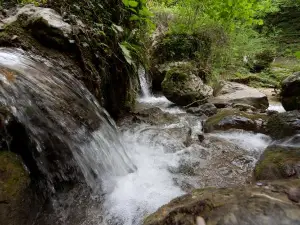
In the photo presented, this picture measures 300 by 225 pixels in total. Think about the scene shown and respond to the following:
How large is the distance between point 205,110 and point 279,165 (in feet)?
10.5

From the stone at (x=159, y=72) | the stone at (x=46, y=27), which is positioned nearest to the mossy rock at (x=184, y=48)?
the stone at (x=159, y=72)

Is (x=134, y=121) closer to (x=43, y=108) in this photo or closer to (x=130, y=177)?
(x=130, y=177)

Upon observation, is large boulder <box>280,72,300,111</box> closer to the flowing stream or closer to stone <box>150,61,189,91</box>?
the flowing stream

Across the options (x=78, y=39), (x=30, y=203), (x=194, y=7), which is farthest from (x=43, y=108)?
(x=194, y=7)

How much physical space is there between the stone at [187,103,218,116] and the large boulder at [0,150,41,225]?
4.33 m

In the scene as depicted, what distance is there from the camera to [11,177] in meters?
1.93

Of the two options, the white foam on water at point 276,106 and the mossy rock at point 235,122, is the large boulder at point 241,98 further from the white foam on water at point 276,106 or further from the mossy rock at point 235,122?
the mossy rock at point 235,122

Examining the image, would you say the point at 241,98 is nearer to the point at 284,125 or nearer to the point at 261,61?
the point at 284,125

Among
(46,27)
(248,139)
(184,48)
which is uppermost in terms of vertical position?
(46,27)

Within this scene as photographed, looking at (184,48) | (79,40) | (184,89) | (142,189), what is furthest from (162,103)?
(142,189)

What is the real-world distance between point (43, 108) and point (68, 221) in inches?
40.3

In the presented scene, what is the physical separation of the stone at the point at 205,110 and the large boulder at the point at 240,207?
A: 4202 millimetres

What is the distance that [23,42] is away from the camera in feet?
11.0

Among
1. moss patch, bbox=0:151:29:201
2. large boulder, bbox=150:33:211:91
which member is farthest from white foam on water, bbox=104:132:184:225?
large boulder, bbox=150:33:211:91
